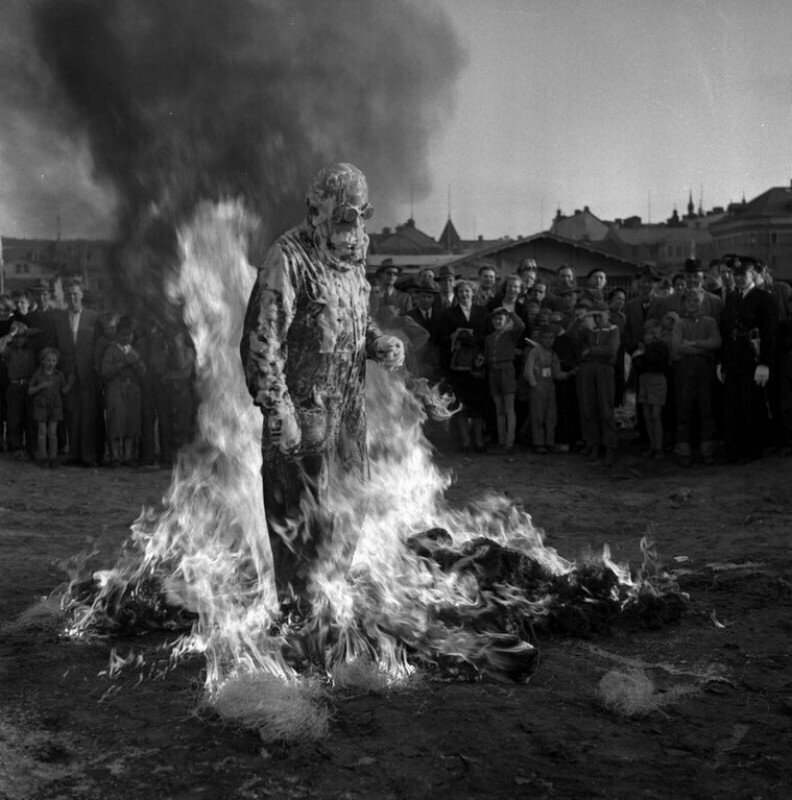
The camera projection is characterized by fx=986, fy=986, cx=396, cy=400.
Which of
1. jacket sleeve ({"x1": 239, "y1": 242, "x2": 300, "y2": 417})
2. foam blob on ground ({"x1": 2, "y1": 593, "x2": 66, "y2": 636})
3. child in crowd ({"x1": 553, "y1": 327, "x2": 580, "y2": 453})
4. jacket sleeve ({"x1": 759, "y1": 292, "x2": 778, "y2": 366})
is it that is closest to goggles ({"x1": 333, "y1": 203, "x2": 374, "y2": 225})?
jacket sleeve ({"x1": 239, "y1": 242, "x2": 300, "y2": 417})

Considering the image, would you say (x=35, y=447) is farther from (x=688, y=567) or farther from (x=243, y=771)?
(x=243, y=771)

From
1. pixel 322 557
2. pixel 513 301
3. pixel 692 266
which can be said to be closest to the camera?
pixel 322 557

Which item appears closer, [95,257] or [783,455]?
[783,455]

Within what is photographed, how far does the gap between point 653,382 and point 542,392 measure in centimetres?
140

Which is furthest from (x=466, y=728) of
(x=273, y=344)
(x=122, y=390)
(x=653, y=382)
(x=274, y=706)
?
(x=122, y=390)

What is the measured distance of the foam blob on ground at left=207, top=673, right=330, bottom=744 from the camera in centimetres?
394

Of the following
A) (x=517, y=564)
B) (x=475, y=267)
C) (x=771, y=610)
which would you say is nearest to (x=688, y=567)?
(x=771, y=610)

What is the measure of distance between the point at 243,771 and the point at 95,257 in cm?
1114

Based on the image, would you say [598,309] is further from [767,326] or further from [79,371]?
[79,371]

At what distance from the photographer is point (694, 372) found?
11.3 metres

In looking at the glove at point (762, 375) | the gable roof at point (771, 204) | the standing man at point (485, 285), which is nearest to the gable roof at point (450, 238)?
the gable roof at point (771, 204)

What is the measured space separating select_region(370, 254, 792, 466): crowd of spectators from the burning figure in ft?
22.8

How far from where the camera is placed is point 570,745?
3900 mm

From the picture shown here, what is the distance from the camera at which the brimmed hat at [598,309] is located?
11.9 m
